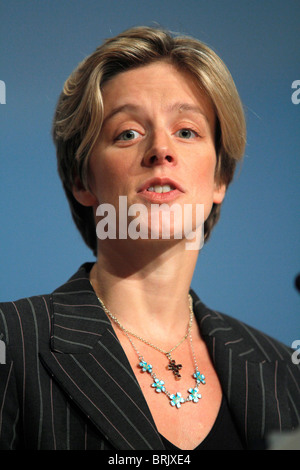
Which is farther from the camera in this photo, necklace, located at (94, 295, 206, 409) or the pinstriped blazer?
necklace, located at (94, 295, 206, 409)

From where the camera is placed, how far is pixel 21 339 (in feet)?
3.79

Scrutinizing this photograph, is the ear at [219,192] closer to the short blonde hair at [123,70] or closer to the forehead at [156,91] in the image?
the short blonde hair at [123,70]

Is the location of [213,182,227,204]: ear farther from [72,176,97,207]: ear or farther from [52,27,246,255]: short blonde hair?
[72,176,97,207]: ear

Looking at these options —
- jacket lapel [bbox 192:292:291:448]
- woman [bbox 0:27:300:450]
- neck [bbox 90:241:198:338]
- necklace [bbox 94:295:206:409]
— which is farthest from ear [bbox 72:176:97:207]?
jacket lapel [bbox 192:292:291:448]

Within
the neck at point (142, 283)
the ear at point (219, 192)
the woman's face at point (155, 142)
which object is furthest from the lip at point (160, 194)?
the ear at point (219, 192)

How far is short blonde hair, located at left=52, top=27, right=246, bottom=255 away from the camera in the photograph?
1309 mm

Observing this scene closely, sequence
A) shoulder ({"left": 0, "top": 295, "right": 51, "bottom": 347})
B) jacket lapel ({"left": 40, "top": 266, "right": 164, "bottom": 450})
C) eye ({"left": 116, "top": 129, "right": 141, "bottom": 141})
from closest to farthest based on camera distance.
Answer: jacket lapel ({"left": 40, "top": 266, "right": 164, "bottom": 450}) < shoulder ({"left": 0, "top": 295, "right": 51, "bottom": 347}) < eye ({"left": 116, "top": 129, "right": 141, "bottom": 141})

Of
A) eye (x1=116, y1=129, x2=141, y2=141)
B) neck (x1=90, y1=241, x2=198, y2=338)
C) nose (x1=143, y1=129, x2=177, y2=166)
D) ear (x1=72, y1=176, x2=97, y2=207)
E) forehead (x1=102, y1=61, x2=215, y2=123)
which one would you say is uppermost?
forehead (x1=102, y1=61, x2=215, y2=123)

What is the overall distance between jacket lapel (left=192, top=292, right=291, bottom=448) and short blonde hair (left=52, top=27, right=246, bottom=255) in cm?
32

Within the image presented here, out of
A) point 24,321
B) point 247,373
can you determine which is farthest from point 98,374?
point 247,373

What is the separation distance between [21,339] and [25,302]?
100mm

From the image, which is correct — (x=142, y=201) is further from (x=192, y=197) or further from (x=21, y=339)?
(x=21, y=339)

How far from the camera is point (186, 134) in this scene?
1292mm

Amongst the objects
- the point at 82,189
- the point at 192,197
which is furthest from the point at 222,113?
the point at 82,189
